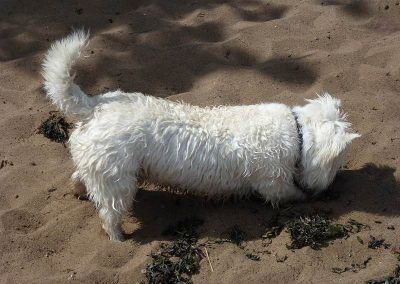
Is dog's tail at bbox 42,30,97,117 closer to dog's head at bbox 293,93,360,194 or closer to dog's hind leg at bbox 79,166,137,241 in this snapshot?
dog's hind leg at bbox 79,166,137,241

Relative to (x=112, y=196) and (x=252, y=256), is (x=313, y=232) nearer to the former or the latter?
(x=252, y=256)

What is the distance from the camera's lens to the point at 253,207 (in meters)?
4.72

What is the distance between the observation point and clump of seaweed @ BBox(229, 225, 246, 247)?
4332mm

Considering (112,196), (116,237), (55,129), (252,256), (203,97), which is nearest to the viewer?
(252,256)

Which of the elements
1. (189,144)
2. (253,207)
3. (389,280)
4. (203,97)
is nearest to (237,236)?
(253,207)

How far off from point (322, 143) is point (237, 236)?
92 centimetres

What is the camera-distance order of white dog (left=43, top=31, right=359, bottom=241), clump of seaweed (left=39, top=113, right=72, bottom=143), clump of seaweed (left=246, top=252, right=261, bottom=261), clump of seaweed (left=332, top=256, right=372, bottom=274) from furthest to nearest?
1. clump of seaweed (left=39, top=113, right=72, bottom=143)
2. white dog (left=43, top=31, right=359, bottom=241)
3. clump of seaweed (left=246, top=252, right=261, bottom=261)
4. clump of seaweed (left=332, top=256, right=372, bottom=274)

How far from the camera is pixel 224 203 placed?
4.75 metres

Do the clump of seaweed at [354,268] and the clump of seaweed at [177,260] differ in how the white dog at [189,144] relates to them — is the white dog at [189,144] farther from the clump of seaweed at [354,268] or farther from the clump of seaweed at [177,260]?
the clump of seaweed at [354,268]

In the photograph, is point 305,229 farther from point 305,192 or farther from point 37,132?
point 37,132

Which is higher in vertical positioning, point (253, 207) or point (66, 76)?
point (66, 76)

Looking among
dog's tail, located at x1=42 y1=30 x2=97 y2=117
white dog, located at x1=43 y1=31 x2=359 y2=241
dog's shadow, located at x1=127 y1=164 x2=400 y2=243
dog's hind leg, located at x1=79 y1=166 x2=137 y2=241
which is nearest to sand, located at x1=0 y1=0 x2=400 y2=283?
dog's shadow, located at x1=127 y1=164 x2=400 y2=243

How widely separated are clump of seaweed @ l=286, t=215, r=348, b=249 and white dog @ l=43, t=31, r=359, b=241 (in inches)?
13.2

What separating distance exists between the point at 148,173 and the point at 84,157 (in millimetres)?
476
